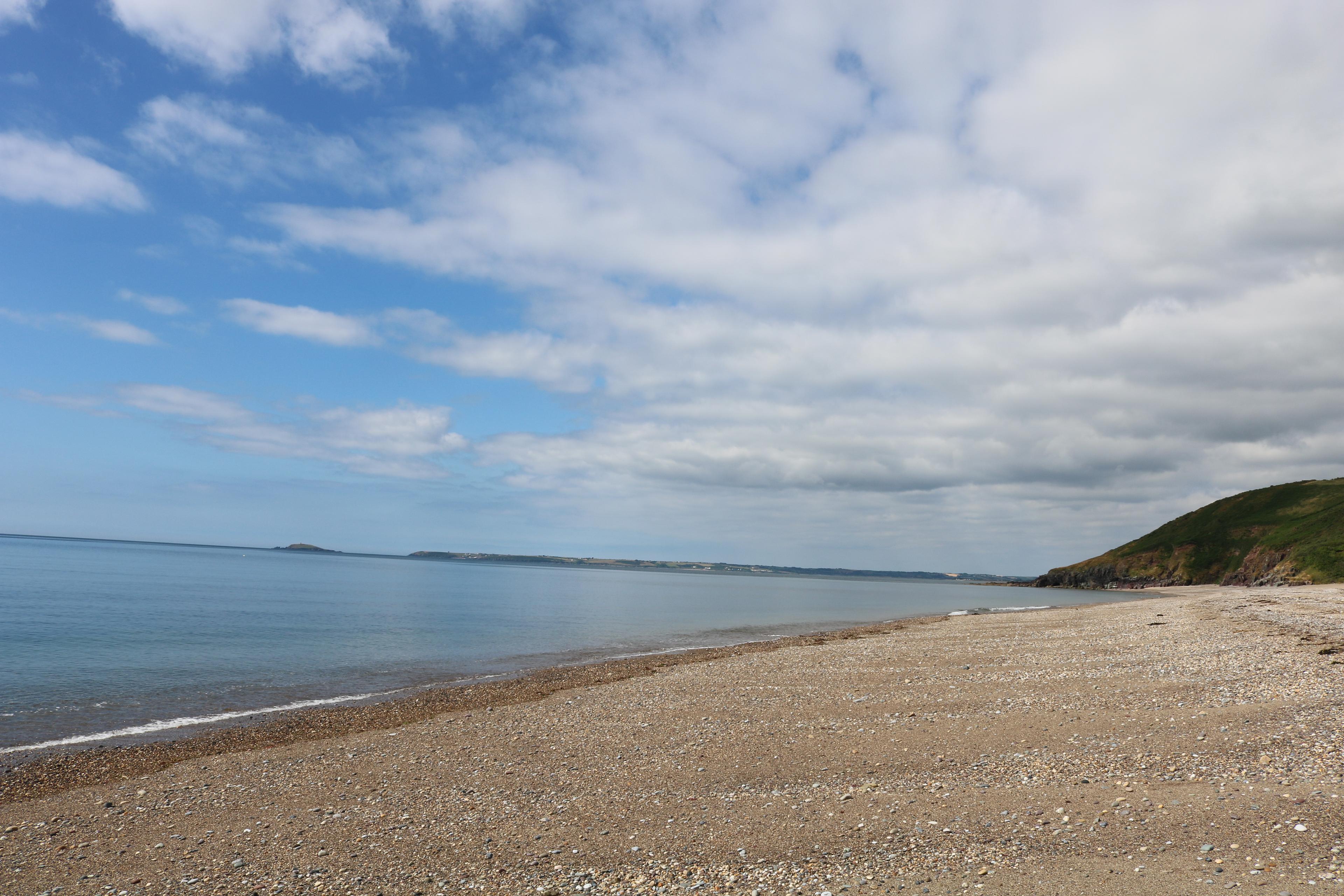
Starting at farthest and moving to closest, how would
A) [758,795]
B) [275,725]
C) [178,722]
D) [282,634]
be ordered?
[282,634], [178,722], [275,725], [758,795]

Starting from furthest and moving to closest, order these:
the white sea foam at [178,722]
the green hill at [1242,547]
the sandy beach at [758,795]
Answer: the green hill at [1242,547]
the white sea foam at [178,722]
the sandy beach at [758,795]

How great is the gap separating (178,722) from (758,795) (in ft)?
63.7

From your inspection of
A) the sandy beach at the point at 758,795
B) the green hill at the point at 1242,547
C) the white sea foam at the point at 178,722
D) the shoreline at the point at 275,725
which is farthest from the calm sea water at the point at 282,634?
the green hill at the point at 1242,547

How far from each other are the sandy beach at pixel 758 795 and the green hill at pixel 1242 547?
295 ft

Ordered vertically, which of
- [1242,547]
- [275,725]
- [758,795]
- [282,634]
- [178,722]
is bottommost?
[282,634]

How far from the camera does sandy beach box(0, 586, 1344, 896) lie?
29.7 feet

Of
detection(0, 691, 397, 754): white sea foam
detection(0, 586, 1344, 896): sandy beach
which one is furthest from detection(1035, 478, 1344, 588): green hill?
detection(0, 691, 397, 754): white sea foam

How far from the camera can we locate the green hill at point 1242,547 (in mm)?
92125

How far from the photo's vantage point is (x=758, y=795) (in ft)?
40.4

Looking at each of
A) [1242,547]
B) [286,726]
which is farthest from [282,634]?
[1242,547]

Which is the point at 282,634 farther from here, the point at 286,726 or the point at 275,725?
the point at 286,726

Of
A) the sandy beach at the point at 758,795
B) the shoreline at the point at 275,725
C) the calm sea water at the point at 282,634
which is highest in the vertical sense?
the sandy beach at the point at 758,795

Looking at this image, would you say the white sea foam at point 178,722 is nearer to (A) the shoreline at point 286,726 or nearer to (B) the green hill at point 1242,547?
(A) the shoreline at point 286,726

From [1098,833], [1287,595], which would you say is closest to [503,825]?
[1098,833]
